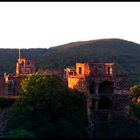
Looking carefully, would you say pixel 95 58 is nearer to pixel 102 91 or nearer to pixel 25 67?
pixel 25 67

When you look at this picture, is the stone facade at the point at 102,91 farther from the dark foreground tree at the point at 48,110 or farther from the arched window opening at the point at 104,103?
the dark foreground tree at the point at 48,110

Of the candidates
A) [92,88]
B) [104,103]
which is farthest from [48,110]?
[104,103]

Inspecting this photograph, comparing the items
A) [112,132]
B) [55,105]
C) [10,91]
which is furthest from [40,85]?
[10,91]

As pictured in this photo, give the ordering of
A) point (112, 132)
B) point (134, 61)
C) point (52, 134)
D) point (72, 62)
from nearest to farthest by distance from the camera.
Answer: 1. point (52, 134)
2. point (112, 132)
3. point (72, 62)
4. point (134, 61)

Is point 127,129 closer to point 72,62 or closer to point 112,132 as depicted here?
point 112,132

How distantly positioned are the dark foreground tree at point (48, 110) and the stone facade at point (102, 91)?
1943mm

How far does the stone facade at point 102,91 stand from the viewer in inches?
1719

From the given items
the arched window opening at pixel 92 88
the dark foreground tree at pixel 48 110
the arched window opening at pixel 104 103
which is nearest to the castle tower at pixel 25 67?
the arched window opening at pixel 92 88

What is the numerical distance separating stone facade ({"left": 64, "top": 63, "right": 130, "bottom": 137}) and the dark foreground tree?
1.94m

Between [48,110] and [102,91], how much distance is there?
7.03m

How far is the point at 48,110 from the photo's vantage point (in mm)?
40406

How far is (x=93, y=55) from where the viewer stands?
11356 centimetres

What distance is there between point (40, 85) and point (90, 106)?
5.63 meters

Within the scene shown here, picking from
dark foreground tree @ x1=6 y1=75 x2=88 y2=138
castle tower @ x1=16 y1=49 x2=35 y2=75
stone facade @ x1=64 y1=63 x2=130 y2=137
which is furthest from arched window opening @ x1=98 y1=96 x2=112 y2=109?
castle tower @ x1=16 y1=49 x2=35 y2=75
